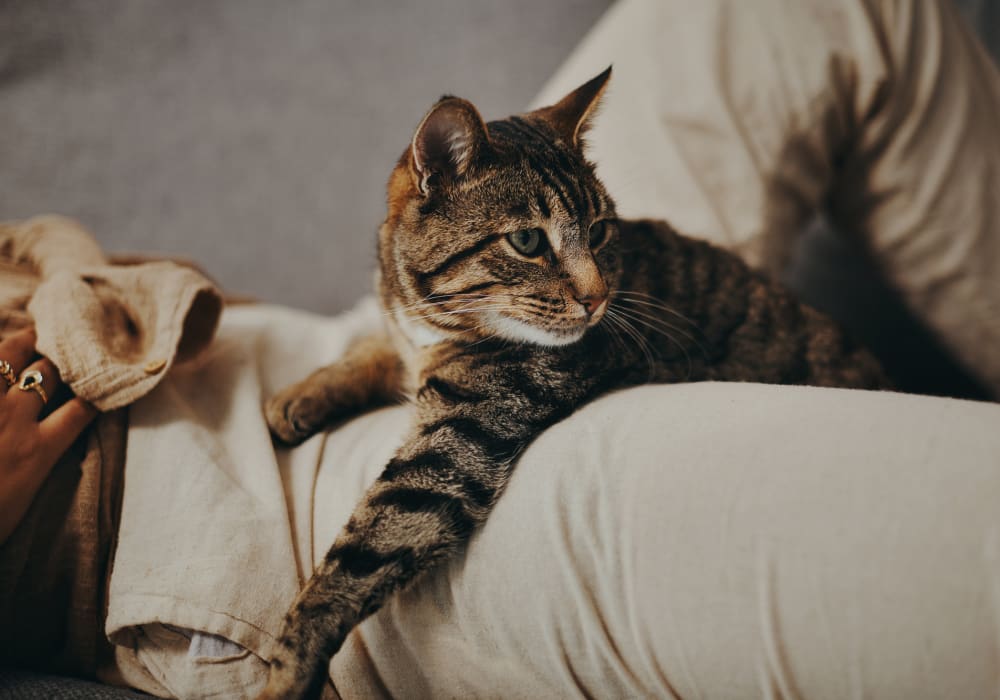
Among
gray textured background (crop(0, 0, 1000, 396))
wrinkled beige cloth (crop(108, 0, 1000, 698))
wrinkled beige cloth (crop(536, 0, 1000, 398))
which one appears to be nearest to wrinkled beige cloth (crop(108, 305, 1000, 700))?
wrinkled beige cloth (crop(108, 0, 1000, 698))

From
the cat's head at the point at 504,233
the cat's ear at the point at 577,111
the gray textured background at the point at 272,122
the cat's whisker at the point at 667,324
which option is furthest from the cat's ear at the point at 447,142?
the gray textured background at the point at 272,122

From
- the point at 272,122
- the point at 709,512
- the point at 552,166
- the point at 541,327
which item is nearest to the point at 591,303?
the point at 541,327

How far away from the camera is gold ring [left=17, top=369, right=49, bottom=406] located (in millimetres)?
771

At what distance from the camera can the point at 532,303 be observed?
0.74 meters

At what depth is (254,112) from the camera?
1.48m

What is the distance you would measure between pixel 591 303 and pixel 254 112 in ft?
3.58

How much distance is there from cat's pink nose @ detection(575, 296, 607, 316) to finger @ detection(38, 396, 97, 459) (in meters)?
0.60

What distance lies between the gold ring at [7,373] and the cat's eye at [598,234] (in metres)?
0.69

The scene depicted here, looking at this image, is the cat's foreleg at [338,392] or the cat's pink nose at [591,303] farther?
the cat's foreleg at [338,392]

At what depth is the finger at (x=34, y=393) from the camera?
2.45 feet

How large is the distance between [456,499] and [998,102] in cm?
110

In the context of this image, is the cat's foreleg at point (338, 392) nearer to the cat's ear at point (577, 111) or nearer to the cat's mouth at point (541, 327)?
the cat's mouth at point (541, 327)

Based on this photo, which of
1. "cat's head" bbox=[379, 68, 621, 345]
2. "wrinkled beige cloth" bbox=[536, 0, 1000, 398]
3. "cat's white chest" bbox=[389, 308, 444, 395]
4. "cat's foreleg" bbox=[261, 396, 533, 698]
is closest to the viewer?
"cat's foreleg" bbox=[261, 396, 533, 698]

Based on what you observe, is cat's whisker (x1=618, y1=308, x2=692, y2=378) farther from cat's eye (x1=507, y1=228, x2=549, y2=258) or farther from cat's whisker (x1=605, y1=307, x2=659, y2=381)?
cat's eye (x1=507, y1=228, x2=549, y2=258)
